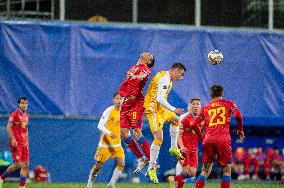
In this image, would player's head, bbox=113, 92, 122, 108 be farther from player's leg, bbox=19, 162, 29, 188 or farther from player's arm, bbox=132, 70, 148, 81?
player's leg, bbox=19, 162, 29, 188

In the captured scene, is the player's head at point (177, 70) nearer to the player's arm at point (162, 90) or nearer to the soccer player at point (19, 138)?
the player's arm at point (162, 90)

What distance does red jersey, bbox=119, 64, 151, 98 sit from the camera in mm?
17500

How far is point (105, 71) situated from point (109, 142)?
6887 millimetres

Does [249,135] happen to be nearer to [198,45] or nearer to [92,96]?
[198,45]

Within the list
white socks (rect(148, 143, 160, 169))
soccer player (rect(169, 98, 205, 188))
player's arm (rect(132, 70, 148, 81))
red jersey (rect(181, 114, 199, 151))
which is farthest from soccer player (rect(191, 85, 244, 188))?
red jersey (rect(181, 114, 199, 151))

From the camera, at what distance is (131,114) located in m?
17.8

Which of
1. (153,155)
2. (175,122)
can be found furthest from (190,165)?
(153,155)

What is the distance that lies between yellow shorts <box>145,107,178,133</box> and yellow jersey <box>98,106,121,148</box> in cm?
138

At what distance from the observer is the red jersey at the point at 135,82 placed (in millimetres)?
17500

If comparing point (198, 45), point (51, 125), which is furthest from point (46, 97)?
point (198, 45)

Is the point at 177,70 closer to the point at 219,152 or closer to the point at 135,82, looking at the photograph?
the point at 135,82

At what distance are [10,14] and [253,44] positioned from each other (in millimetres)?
7693

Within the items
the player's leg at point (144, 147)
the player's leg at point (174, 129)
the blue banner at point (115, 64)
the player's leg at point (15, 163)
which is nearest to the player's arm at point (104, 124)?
the player's leg at point (144, 147)

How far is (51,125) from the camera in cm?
2525
